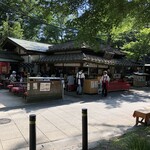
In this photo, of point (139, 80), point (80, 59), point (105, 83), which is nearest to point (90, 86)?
point (105, 83)

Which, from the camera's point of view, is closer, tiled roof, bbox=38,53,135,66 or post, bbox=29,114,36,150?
post, bbox=29,114,36,150

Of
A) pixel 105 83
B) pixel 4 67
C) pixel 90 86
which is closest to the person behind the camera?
pixel 105 83

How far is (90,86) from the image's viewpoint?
15.4 meters

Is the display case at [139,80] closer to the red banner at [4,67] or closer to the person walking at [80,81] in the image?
the person walking at [80,81]

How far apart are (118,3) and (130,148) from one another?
4193mm

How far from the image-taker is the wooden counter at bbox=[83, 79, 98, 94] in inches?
609

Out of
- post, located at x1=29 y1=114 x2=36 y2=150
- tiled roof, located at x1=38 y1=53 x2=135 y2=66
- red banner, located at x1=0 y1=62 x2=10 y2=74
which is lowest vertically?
post, located at x1=29 y1=114 x2=36 y2=150

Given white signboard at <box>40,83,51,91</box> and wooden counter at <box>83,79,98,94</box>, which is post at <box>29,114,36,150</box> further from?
wooden counter at <box>83,79,98,94</box>

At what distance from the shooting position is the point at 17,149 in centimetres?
552

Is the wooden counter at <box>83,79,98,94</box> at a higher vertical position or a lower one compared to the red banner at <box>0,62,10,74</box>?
lower

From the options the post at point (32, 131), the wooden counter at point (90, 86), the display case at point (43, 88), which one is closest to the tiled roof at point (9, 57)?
the wooden counter at point (90, 86)

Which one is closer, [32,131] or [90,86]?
[32,131]

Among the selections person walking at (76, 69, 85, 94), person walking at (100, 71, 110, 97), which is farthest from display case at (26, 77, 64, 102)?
person walking at (100, 71, 110, 97)

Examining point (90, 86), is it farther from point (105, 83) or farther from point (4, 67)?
point (4, 67)
